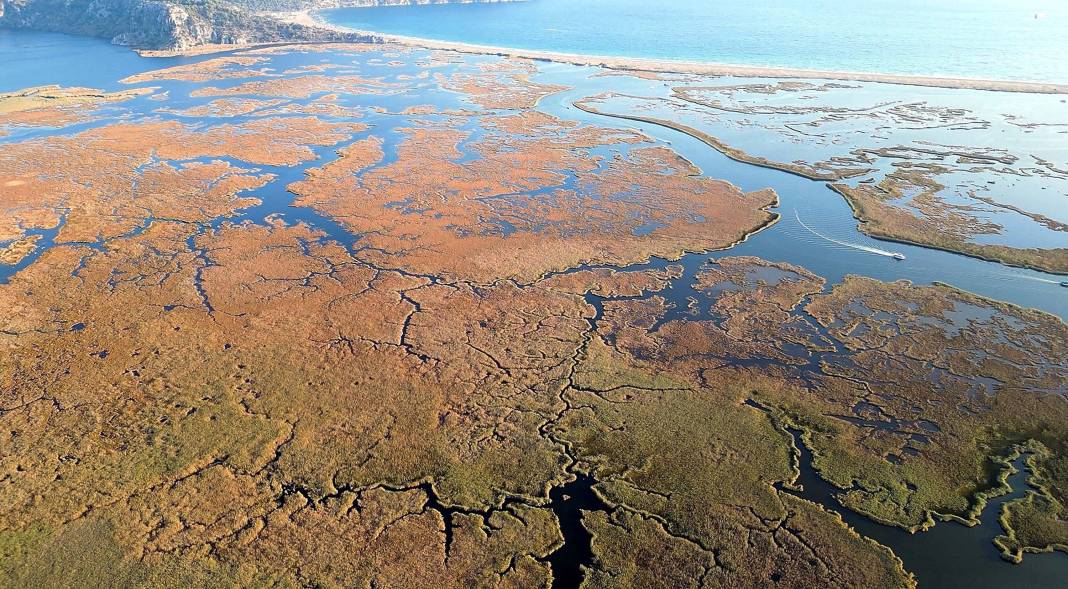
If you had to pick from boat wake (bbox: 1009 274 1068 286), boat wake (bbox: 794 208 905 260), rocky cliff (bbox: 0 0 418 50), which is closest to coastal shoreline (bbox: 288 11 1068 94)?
rocky cliff (bbox: 0 0 418 50)

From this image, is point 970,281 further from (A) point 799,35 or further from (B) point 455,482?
(A) point 799,35

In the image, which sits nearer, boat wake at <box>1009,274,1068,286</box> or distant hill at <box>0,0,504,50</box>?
boat wake at <box>1009,274,1068,286</box>

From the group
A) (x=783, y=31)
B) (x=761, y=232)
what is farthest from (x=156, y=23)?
(x=783, y=31)

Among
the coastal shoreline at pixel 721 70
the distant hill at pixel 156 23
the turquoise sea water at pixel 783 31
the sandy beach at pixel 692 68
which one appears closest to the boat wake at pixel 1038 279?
the coastal shoreline at pixel 721 70

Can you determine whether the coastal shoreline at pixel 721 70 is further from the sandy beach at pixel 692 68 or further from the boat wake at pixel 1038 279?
the boat wake at pixel 1038 279

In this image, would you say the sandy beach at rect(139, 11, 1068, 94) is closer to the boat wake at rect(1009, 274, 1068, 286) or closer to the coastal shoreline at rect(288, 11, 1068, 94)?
the coastal shoreline at rect(288, 11, 1068, 94)

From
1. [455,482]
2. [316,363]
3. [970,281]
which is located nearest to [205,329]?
[316,363]
